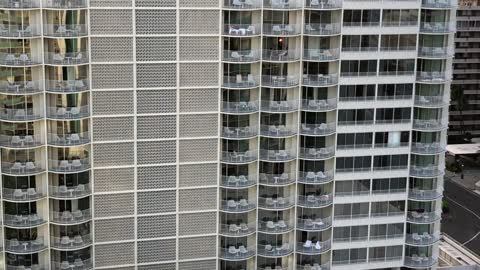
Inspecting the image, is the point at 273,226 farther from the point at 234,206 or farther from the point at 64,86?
the point at 64,86

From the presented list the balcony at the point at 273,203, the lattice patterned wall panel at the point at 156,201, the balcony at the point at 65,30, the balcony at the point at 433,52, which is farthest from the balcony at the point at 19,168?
the balcony at the point at 433,52

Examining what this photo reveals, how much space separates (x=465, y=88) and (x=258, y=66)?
8938 centimetres

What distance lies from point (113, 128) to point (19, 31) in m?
10.1

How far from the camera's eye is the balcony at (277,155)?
67188 mm

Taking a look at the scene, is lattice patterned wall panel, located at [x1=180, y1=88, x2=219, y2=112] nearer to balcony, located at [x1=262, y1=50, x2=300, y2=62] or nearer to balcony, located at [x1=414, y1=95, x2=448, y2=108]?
balcony, located at [x1=262, y1=50, x2=300, y2=62]

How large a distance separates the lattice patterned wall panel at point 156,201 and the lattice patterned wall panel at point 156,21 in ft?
42.1

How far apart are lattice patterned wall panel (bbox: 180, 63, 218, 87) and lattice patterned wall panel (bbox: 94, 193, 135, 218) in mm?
10082

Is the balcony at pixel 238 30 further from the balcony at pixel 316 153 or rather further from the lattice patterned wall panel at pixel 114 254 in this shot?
the lattice patterned wall panel at pixel 114 254

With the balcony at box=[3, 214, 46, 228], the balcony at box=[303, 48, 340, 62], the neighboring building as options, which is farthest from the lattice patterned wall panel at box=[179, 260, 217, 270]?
the neighboring building

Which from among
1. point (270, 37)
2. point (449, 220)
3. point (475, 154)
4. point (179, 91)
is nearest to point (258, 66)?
point (270, 37)

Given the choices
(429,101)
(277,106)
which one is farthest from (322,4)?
(429,101)

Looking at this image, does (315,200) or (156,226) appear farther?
(315,200)

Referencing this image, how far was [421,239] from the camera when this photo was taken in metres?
71.9

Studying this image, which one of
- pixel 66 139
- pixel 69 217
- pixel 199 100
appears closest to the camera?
pixel 66 139
